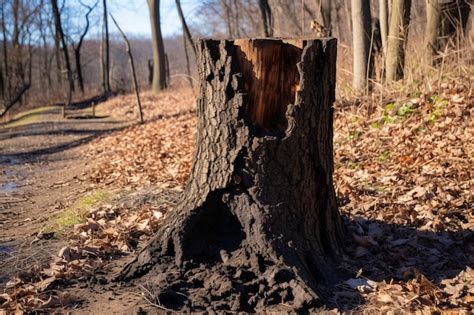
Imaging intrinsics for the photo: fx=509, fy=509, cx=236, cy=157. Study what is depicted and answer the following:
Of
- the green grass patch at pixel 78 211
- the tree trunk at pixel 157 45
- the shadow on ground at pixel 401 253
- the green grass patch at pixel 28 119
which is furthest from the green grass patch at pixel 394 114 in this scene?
the tree trunk at pixel 157 45

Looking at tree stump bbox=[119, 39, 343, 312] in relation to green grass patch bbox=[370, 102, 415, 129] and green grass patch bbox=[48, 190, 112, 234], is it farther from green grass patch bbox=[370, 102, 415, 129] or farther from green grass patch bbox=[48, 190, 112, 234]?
green grass patch bbox=[370, 102, 415, 129]

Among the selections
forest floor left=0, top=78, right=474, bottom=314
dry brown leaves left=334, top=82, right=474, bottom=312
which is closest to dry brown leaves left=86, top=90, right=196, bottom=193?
forest floor left=0, top=78, right=474, bottom=314

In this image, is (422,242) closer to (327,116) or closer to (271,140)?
(327,116)

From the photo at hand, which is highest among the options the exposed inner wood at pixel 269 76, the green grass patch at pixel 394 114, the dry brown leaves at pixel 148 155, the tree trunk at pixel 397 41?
the tree trunk at pixel 397 41

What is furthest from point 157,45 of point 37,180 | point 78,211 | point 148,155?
point 78,211

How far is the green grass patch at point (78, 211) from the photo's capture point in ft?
16.1

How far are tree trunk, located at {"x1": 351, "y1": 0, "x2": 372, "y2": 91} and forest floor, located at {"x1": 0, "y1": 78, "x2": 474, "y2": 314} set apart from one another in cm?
49

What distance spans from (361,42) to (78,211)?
552 centimetres

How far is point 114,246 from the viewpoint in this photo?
406 centimetres

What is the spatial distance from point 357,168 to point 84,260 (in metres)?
3.37

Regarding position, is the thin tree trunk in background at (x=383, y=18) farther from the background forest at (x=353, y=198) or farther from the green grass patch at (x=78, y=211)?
the green grass patch at (x=78, y=211)

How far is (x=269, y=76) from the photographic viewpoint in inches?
129

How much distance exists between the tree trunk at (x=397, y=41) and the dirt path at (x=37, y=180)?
506cm

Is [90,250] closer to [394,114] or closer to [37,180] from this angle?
[394,114]
